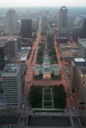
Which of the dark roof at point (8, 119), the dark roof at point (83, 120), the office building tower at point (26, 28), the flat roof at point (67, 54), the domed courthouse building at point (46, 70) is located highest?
the office building tower at point (26, 28)

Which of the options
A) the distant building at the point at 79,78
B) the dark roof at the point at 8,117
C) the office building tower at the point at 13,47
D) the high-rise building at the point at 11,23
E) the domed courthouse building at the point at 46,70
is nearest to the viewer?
the dark roof at the point at 8,117

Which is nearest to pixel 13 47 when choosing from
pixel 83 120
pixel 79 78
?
pixel 79 78

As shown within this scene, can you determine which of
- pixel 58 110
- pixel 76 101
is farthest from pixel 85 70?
pixel 58 110

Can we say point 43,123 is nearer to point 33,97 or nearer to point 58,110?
point 58,110

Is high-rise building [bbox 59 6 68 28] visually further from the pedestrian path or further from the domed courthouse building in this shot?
the pedestrian path

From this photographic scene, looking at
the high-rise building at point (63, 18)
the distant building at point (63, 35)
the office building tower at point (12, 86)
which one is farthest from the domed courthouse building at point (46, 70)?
the high-rise building at point (63, 18)

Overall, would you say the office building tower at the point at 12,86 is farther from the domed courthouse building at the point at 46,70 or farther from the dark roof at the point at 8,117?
the domed courthouse building at the point at 46,70

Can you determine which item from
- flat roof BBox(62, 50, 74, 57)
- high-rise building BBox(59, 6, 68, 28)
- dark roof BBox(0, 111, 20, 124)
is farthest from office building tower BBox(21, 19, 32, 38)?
dark roof BBox(0, 111, 20, 124)
